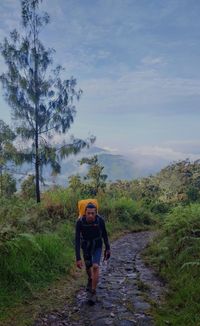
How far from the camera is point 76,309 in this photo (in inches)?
278

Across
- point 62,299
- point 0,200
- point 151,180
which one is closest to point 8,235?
point 62,299

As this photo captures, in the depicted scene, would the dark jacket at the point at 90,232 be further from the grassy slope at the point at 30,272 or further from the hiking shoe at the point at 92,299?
the grassy slope at the point at 30,272

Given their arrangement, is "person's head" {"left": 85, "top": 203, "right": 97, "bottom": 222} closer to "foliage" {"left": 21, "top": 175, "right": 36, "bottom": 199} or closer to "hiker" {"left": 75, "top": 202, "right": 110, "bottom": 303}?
"hiker" {"left": 75, "top": 202, "right": 110, "bottom": 303}

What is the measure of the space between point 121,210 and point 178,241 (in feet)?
32.1

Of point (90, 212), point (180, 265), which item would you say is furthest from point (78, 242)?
point (180, 265)

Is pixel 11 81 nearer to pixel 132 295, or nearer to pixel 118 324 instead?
pixel 132 295

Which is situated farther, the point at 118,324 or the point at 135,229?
the point at 135,229

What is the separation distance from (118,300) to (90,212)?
182 cm

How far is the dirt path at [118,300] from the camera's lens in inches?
254

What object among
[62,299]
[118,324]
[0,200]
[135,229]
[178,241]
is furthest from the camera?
[135,229]

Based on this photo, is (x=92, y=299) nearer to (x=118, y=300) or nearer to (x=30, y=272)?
(x=118, y=300)

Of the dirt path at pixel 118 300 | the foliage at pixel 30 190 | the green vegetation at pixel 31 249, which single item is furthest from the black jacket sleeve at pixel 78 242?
the foliage at pixel 30 190

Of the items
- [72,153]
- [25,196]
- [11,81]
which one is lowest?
[25,196]

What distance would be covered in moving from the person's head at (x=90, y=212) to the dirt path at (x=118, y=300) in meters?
1.62
